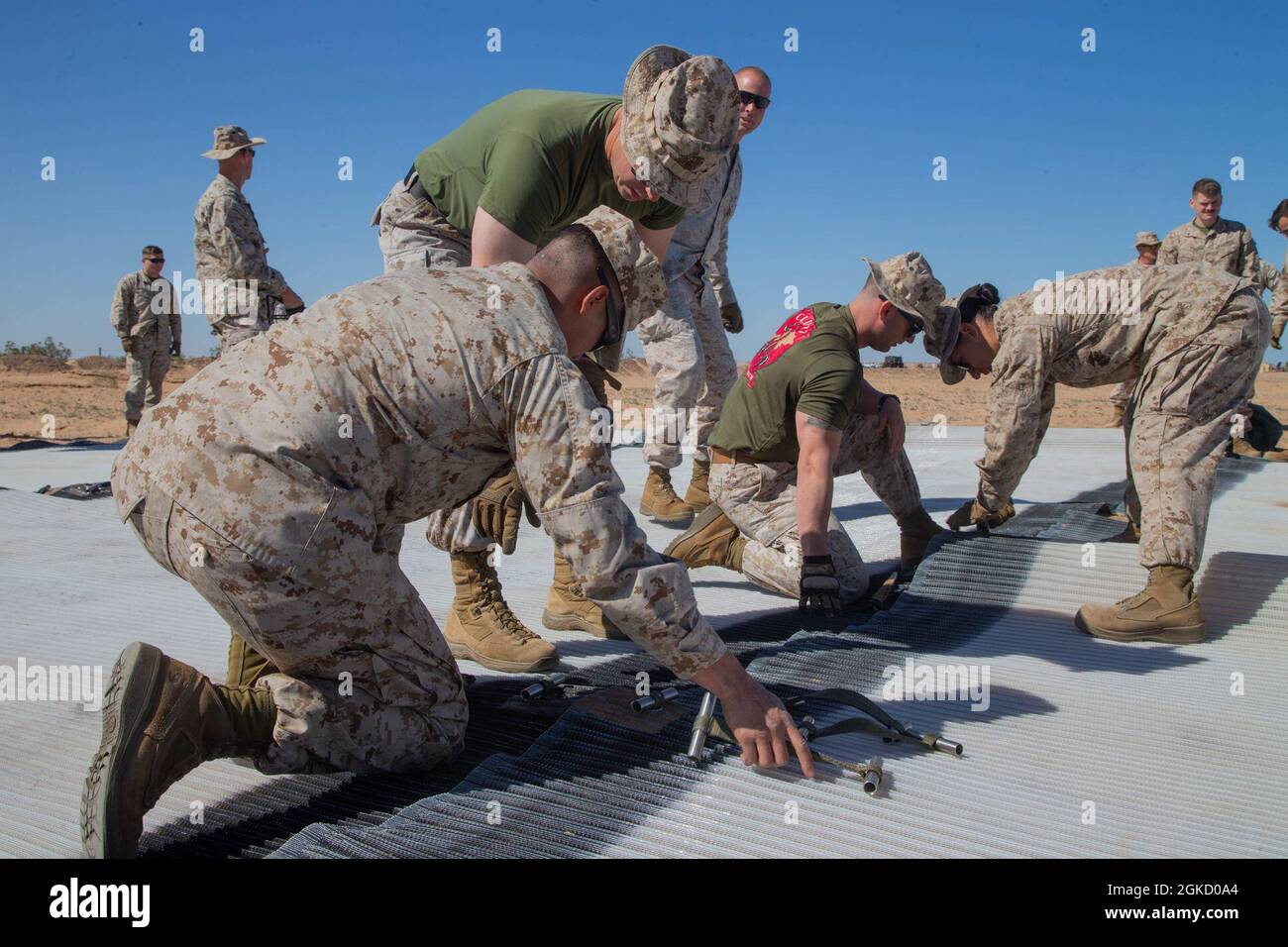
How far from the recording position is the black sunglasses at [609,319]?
6.92 ft

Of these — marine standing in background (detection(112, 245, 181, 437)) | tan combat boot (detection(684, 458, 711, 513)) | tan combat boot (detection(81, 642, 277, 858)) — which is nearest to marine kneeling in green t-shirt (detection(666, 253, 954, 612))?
tan combat boot (detection(684, 458, 711, 513))

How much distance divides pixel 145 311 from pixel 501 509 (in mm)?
8319

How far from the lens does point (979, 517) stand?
420cm

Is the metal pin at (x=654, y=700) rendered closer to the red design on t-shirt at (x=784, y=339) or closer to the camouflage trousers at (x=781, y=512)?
the camouflage trousers at (x=781, y=512)

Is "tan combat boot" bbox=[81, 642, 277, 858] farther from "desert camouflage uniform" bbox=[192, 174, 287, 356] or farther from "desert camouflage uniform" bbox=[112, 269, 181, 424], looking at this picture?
"desert camouflage uniform" bbox=[112, 269, 181, 424]

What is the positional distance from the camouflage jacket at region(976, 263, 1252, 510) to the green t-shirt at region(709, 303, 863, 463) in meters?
0.56

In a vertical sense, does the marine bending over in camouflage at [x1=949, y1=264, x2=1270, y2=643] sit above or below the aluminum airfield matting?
above

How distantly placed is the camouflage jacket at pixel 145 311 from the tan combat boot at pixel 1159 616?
9.11 m

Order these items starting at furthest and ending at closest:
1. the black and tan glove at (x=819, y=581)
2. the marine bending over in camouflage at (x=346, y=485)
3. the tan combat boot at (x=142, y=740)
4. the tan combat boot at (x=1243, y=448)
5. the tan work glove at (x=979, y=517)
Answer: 1. the tan combat boot at (x=1243, y=448)
2. the tan work glove at (x=979, y=517)
3. the black and tan glove at (x=819, y=581)
4. the marine bending over in camouflage at (x=346, y=485)
5. the tan combat boot at (x=142, y=740)

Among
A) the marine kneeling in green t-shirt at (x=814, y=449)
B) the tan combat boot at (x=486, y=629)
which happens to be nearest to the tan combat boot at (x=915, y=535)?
the marine kneeling in green t-shirt at (x=814, y=449)

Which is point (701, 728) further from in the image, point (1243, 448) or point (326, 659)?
point (1243, 448)

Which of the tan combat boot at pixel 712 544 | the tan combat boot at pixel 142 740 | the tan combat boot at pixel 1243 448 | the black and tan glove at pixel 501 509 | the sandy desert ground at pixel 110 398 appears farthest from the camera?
the sandy desert ground at pixel 110 398

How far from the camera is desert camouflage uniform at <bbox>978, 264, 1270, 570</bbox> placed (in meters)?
3.32
